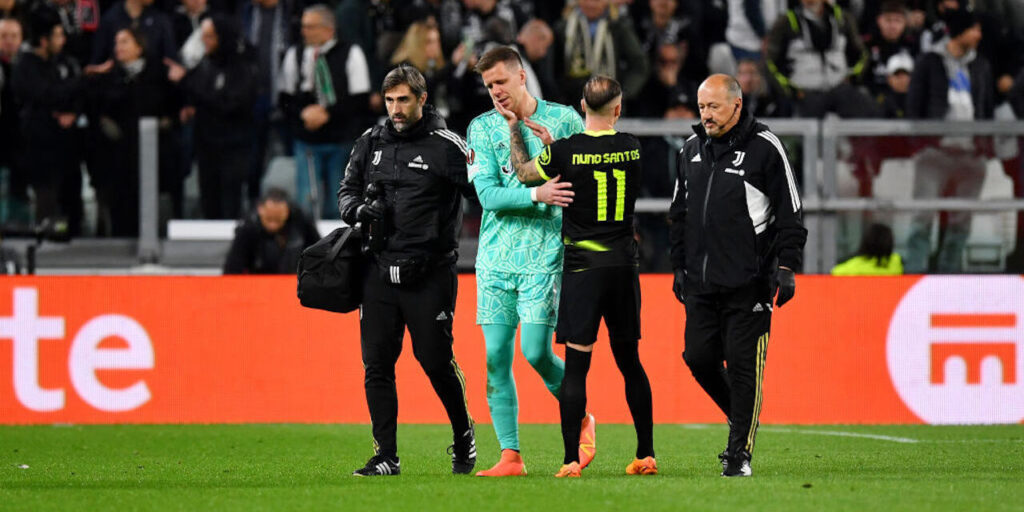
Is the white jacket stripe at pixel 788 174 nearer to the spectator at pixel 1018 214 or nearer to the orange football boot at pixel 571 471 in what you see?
the orange football boot at pixel 571 471

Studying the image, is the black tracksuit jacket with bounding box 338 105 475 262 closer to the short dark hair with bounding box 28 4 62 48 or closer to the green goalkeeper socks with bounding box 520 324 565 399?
the green goalkeeper socks with bounding box 520 324 565 399

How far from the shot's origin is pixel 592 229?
7812 millimetres

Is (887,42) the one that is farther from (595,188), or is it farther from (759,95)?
(595,188)

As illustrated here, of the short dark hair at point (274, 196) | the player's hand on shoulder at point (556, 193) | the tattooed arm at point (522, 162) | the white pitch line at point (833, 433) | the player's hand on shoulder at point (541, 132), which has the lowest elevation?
the white pitch line at point (833, 433)

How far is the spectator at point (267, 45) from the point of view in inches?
571

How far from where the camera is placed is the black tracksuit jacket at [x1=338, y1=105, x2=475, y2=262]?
822 centimetres

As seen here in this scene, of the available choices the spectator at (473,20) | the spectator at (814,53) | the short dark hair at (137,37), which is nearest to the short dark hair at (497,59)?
the spectator at (473,20)

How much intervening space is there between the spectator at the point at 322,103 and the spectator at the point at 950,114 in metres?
4.79

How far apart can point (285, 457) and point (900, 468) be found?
11.7ft

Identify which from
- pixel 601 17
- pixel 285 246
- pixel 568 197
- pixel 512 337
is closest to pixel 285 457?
pixel 512 337

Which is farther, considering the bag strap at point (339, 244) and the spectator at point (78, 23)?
the spectator at point (78, 23)

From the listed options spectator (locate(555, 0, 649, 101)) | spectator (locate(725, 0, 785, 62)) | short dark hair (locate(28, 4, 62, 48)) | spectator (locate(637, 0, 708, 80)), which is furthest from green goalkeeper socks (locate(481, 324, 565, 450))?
spectator (locate(725, 0, 785, 62))

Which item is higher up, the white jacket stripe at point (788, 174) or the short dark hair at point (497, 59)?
the short dark hair at point (497, 59)

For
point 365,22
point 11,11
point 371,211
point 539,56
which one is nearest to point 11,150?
point 11,11
